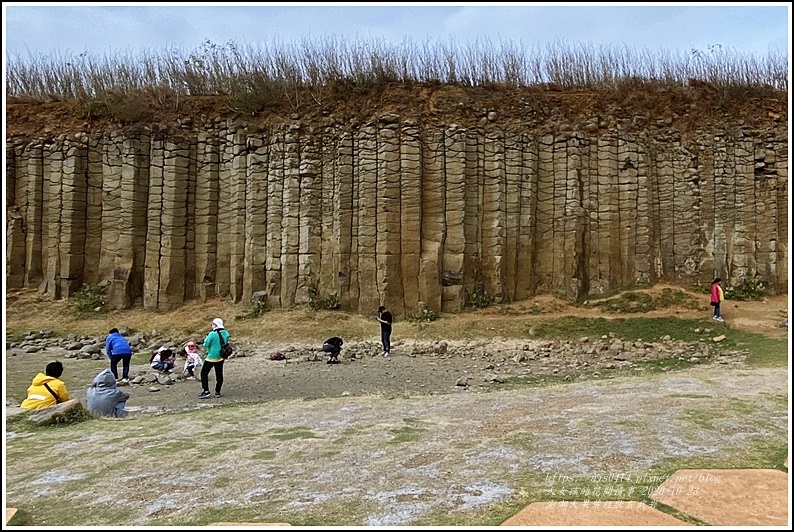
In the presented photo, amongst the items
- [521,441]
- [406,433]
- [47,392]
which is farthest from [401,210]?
[521,441]

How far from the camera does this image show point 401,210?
62.2 ft

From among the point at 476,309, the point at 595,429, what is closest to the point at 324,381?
the point at 595,429

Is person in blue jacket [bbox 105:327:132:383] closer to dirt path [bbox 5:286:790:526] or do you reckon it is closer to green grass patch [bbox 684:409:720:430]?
dirt path [bbox 5:286:790:526]

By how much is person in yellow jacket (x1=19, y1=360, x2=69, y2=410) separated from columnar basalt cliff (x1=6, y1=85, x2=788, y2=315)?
11.8 m

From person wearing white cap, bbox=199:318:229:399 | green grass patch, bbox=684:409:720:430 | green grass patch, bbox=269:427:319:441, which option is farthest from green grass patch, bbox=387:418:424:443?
person wearing white cap, bbox=199:318:229:399

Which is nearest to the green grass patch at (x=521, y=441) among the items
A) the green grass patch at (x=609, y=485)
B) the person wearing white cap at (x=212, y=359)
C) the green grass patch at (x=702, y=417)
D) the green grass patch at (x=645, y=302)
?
the green grass patch at (x=609, y=485)

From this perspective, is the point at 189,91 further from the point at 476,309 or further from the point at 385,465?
the point at 385,465

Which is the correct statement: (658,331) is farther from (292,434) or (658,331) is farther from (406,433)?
(292,434)

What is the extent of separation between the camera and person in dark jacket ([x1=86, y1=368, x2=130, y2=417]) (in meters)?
7.48

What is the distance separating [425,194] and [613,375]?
403 inches

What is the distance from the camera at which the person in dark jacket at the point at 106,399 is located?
7.48 meters

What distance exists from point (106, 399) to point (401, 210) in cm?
1259

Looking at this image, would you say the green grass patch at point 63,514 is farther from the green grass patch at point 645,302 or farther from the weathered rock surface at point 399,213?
the green grass patch at point 645,302

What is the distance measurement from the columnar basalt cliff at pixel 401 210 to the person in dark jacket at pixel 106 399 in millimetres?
11276
